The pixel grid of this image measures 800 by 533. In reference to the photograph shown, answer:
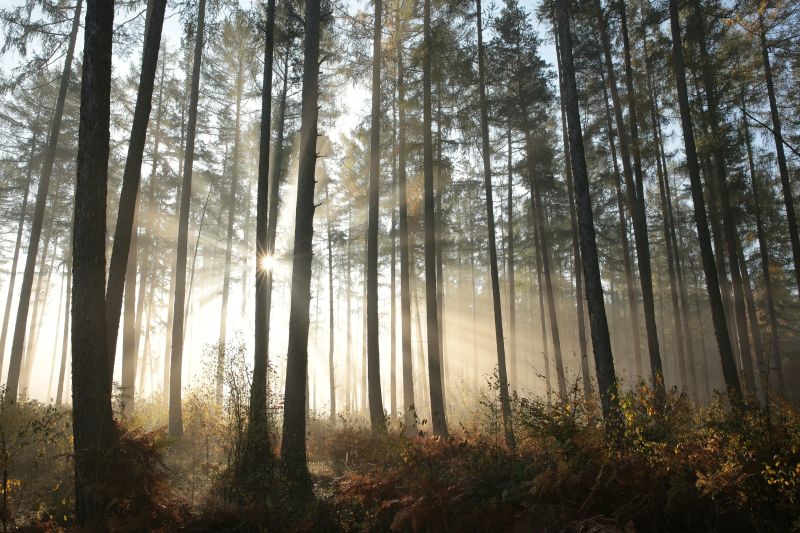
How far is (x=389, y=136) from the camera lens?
17.2m

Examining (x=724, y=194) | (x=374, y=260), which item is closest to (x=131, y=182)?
(x=374, y=260)

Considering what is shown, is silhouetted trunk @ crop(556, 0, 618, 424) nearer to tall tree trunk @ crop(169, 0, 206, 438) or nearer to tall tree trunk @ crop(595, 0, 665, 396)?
tall tree trunk @ crop(595, 0, 665, 396)

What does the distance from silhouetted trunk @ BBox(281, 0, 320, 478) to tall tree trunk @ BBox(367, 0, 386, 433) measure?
3.73 m

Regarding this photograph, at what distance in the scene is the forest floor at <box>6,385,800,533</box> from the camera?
4316mm

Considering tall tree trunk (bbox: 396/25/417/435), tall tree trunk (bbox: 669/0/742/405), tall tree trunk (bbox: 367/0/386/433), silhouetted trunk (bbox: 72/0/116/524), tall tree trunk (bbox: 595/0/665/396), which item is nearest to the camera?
silhouetted trunk (bbox: 72/0/116/524)

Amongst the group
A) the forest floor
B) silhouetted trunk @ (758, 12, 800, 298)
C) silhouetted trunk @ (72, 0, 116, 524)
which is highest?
silhouetted trunk @ (758, 12, 800, 298)

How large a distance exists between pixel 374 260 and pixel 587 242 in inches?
242

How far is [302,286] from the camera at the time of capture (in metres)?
8.59

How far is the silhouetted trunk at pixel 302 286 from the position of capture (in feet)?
26.2

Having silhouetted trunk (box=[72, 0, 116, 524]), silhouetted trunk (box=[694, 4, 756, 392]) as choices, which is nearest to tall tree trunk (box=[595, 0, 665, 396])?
silhouetted trunk (box=[694, 4, 756, 392])

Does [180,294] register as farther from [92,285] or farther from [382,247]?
[382,247]

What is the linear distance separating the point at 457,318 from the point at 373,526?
3384cm

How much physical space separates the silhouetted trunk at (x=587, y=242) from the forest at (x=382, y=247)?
70 mm

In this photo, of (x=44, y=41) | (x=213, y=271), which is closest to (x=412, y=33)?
(x=44, y=41)
